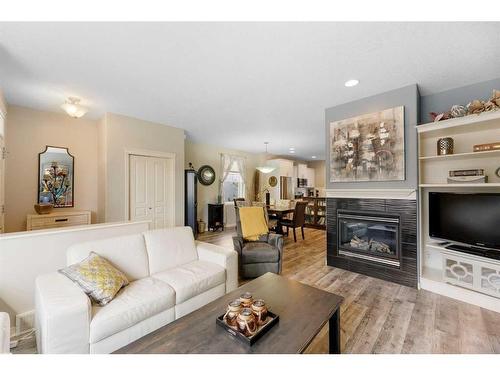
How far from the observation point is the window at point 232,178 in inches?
270

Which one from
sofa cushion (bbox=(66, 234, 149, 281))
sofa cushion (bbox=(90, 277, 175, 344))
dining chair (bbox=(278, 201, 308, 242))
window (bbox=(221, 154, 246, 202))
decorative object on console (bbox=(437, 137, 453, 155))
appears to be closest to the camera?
sofa cushion (bbox=(90, 277, 175, 344))

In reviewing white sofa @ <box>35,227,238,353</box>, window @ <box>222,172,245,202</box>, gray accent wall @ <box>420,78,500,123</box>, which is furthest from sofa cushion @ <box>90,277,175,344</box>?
window @ <box>222,172,245,202</box>

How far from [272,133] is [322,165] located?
5.41m

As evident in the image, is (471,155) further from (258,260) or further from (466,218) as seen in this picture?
(258,260)

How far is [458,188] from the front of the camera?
267cm

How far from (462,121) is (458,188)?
2.75 ft

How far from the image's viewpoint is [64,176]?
3838mm

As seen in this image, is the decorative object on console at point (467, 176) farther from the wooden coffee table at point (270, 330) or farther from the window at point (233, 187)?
the window at point (233, 187)

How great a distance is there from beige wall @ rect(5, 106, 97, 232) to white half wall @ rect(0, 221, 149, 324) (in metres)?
2.16

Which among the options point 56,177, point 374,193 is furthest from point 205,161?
point 374,193

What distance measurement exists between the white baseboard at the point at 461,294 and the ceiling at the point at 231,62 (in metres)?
2.43

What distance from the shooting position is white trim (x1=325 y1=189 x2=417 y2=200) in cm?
272

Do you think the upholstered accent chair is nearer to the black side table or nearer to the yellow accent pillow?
the yellow accent pillow

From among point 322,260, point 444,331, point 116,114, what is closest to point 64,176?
point 116,114
